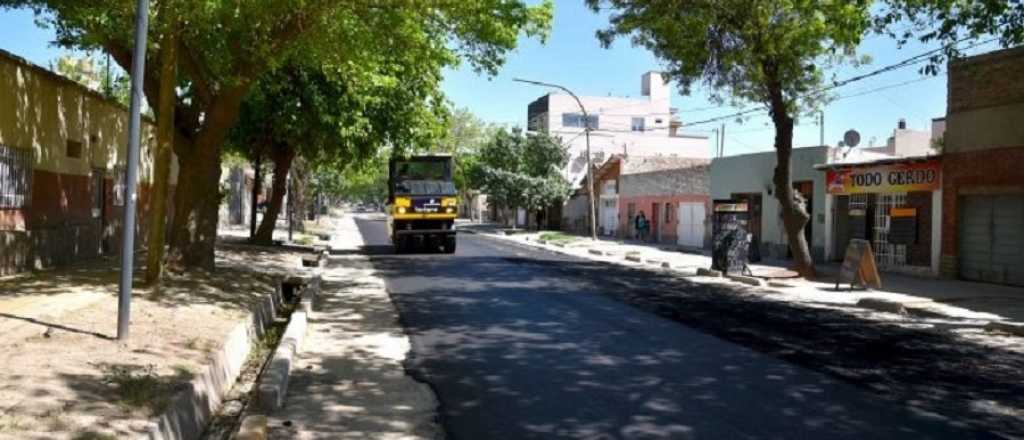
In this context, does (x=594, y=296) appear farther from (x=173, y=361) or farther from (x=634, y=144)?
(x=634, y=144)

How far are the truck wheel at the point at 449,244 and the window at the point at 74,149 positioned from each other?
13.0m

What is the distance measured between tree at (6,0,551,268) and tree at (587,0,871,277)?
7.20 m

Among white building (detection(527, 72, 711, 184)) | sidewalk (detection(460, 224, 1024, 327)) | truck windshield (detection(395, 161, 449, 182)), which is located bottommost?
sidewalk (detection(460, 224, 1024, 327))

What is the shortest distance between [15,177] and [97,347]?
820 cm

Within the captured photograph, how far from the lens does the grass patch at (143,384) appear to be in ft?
19.0

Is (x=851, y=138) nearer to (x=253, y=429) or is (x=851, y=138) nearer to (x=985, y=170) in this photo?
(x=985, y=170)

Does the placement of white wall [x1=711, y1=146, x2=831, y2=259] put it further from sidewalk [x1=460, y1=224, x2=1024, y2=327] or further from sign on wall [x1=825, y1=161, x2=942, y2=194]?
Result: sidewalk [x1=460, y1=224, x2=1024, y2=327]

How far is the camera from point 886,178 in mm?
24000

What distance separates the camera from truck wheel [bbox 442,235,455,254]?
93.2 feet

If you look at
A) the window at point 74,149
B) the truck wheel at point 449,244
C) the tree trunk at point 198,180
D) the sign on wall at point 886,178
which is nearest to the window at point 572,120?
the truck wheel at point 449,244

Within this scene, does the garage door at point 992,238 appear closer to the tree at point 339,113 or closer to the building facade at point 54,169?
the tree at point 339,113

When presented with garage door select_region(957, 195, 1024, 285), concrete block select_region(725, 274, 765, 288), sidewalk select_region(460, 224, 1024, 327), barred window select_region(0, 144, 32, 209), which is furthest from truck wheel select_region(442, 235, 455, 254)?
barred window select_region(0, 144, 32, 209)

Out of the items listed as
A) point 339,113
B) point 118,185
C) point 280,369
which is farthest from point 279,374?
point 339,113

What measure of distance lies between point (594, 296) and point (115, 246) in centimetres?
1099
